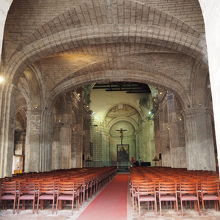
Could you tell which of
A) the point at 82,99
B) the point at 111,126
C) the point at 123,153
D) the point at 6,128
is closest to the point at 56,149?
the point at 82,99

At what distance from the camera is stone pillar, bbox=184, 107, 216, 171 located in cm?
1419

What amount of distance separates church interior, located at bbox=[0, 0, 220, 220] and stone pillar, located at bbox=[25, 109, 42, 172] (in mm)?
60

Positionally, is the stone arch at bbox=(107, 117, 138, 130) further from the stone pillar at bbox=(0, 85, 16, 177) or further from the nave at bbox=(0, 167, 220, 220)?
the nave at bbox=(0, 167, 220, 220)

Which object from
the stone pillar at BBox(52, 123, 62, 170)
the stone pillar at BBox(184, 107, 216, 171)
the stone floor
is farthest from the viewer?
the stone pillar at BBox(52, 123, 62, 170)

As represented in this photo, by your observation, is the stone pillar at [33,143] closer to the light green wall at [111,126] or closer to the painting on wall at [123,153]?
the light green wall at [111,126]

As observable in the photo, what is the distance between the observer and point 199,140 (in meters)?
14.6

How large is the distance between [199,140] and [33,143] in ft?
32.2

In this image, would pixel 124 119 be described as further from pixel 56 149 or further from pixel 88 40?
pixel 88 40

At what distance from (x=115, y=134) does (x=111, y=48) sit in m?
30.1

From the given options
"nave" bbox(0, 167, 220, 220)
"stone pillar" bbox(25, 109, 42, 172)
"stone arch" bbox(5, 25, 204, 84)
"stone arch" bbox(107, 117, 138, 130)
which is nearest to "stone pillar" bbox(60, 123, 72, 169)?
"stone pillar" bbox(25, 109, 42, 172)

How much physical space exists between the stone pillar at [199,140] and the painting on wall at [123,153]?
27.5 m

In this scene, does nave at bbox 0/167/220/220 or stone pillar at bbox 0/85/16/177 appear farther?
stone pillar at bbox 0/85/16/177

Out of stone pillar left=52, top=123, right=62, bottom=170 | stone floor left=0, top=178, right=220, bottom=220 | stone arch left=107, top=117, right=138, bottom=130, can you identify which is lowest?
stone floor left=0, top=178, right=220, bottom=220

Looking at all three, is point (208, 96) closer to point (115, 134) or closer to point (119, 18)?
point (119, 18)
